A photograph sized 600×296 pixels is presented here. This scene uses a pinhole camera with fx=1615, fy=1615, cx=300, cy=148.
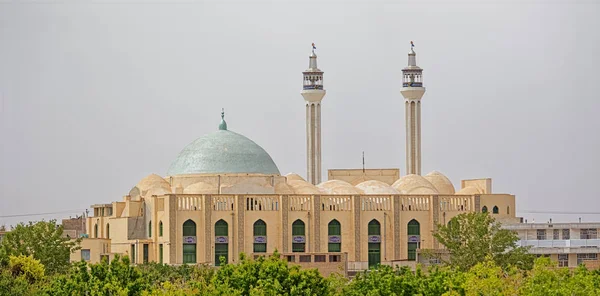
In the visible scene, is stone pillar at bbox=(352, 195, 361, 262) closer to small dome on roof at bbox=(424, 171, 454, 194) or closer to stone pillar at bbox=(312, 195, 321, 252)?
stone pillar at bbox=(312, 195, 321, 252)

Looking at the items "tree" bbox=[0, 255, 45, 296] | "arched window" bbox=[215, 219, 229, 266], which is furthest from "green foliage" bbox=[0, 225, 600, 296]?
"arched window" bbox=[215, 219, 229, 266]

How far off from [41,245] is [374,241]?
62.9ft

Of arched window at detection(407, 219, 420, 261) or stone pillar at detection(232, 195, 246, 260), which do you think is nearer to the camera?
stone pillar at detection(232, 195, 246, 260)

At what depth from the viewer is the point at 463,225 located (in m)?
67.4

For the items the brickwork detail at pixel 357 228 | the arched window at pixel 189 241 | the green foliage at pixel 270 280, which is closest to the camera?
the green foliage at pixel 270 280

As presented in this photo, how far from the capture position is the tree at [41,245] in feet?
210

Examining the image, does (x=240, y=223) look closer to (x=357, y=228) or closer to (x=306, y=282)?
(x=357, y=228)

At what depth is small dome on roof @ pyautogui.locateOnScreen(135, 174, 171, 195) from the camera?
80.2m

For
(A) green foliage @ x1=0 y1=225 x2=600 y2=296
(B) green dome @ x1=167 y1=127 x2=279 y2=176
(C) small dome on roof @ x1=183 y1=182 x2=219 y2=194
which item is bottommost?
(A) green foliage @ x1=0 y1=225 x2=600 y2=296

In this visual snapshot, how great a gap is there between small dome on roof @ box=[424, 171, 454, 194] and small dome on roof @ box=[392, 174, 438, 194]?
5.79 feet

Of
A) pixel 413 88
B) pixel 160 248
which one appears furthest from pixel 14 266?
pixel 413 88

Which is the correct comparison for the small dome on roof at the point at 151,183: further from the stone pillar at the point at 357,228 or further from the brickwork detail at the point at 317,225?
the stone pillar at the point at 357,228

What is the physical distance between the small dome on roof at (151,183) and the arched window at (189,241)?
437cm

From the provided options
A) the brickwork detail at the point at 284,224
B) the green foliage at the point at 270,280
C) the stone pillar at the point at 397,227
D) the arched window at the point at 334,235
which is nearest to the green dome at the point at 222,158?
the brickwork detail at the point at 284,224
